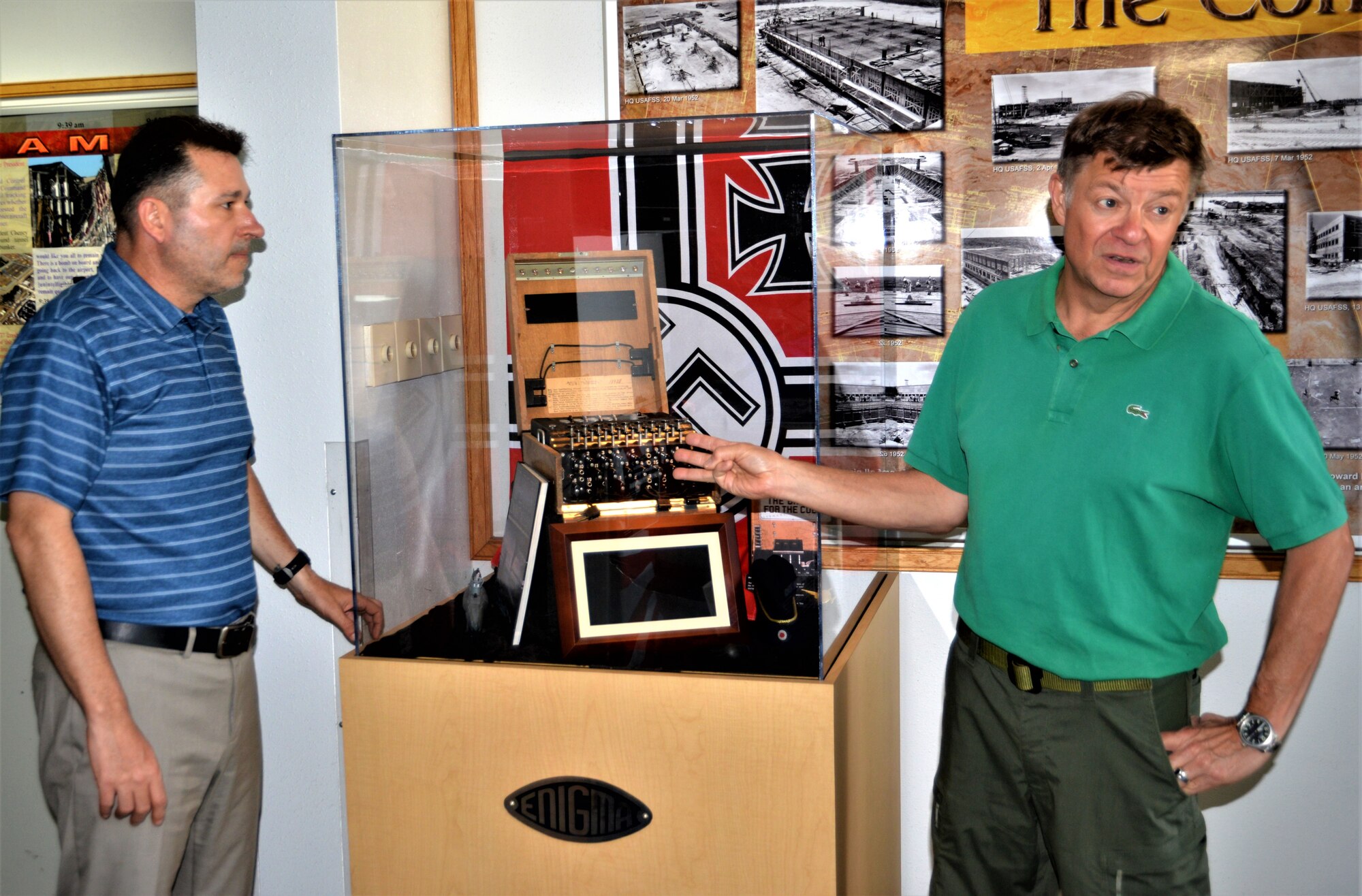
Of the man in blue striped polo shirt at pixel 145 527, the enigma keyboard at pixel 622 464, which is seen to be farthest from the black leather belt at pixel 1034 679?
the man in blue striped polo shirt at pixel 145 527

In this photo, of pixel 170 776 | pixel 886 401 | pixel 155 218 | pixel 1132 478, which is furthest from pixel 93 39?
pixel 1132 478

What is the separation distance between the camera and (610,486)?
195cm

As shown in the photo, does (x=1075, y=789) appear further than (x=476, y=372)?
No

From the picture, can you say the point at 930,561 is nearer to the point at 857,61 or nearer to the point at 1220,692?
the point at 1220,692

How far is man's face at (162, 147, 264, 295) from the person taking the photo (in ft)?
6.50

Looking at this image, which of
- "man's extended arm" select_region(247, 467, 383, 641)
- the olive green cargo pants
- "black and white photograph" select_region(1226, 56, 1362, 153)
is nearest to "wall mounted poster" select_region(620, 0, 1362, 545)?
"black and white photograph" select_region(1226, 56, 1362, 153)

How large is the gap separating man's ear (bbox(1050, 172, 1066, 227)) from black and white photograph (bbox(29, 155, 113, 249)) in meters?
2.22

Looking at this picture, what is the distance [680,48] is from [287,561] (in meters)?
1.47

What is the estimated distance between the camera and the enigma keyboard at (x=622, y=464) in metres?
1.95

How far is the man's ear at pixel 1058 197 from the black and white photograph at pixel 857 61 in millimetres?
665

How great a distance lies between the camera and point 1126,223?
1.73 m

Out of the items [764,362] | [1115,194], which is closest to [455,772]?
[764,362]

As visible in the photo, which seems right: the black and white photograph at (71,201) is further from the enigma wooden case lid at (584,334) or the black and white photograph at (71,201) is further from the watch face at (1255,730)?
the watch face at (1255,730)

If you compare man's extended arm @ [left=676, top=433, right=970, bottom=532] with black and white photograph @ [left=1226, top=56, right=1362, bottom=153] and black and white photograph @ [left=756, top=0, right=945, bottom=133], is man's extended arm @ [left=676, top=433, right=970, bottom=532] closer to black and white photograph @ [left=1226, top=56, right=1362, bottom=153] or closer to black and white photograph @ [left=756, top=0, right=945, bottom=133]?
black and white photograph @ [left=756, top=0, right=945, bottom=133]
